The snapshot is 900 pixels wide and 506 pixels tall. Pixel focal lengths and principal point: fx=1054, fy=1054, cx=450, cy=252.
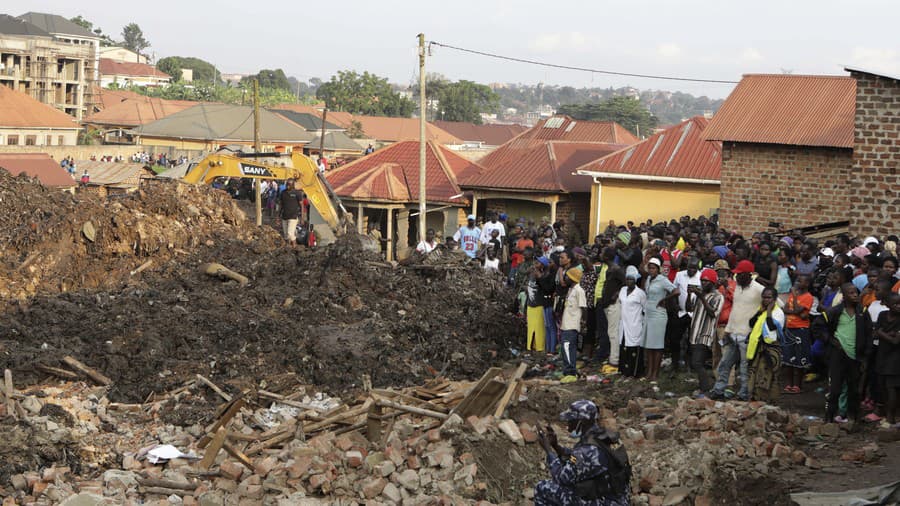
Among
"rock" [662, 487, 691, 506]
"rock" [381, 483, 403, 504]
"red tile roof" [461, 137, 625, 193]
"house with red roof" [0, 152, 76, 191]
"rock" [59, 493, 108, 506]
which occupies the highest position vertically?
"red tile roof" [461, 137, 625, 193]

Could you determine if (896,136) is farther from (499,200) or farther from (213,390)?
(499,200)

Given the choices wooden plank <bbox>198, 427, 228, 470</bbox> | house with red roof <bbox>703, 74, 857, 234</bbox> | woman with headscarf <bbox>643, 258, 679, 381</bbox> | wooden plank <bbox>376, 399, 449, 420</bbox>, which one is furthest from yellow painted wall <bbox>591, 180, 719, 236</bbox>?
wooden plank <bbox>198, 427, 228, 470</bbox>

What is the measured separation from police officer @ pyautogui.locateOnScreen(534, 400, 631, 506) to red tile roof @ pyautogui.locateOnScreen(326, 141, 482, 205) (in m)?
22.1

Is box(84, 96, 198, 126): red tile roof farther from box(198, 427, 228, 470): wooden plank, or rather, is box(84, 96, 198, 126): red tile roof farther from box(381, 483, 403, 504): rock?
box(381, 483, 403, 504): rock

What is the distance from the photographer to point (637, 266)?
14.8m

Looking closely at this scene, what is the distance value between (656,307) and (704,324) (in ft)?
2.37

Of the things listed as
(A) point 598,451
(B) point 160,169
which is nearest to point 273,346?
(A) point 598,451

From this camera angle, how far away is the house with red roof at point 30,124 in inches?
2253

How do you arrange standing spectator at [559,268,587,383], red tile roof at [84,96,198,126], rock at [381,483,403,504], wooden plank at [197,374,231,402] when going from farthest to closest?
red tile roof at [84,96,198,126] < standing spectator at [559,268,587,383] < wooden plank at [197,374,231,402] < rock at [381,483,403,504]

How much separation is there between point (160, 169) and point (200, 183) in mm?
21043

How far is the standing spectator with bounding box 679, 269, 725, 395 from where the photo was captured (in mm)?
12164

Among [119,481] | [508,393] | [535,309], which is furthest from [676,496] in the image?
[535,309]

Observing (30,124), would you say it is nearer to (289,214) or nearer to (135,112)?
(135,112)

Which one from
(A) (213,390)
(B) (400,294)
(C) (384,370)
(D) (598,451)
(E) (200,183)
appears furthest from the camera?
(E) (200,183)
